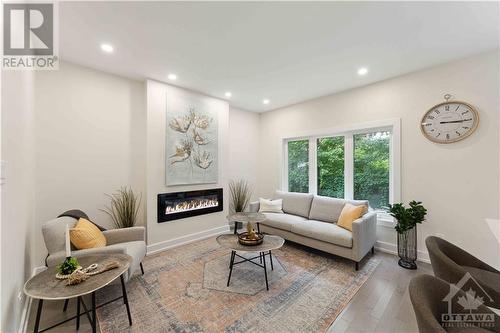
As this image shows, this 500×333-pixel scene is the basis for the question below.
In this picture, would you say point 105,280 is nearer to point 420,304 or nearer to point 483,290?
point 420,304

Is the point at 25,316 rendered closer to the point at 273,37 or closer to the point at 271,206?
the point at 271,206

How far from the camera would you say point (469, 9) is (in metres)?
1.86

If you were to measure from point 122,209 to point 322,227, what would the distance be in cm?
323

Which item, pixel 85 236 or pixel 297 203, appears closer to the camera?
pixel 85 236

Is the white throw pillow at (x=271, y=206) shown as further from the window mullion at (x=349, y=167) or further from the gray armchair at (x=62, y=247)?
the gray armchair at (x=62, y=247)

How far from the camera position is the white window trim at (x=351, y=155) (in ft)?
10.6

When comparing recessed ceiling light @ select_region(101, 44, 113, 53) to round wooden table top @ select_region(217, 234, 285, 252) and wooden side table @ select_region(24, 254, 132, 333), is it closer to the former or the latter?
wooden side table @ select_region(24, 254, 132, 333)

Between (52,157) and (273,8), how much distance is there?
340cm

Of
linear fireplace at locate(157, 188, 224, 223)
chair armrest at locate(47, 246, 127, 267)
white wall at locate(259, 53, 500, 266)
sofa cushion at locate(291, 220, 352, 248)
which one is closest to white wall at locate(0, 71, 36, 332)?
chair armrest at locate(47, 246, 127, 267)

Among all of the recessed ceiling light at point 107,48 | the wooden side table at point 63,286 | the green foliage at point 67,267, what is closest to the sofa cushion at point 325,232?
the wooden side table at point 63,286

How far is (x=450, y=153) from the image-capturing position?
2760 millimetres

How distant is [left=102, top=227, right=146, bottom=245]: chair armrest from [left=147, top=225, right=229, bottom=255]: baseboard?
2.59 feet

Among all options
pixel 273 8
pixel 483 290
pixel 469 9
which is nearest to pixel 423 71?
pixel 469 9

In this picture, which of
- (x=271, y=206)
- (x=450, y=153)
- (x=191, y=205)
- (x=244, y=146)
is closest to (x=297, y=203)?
(x=271, y=206)
